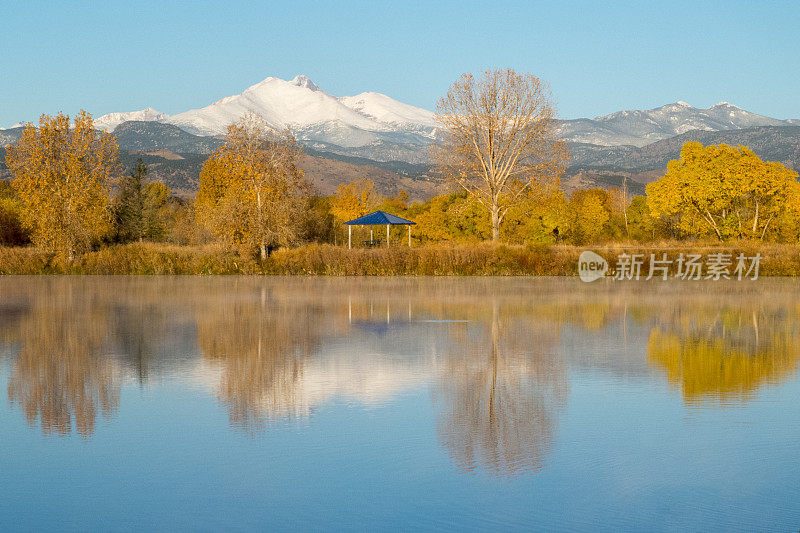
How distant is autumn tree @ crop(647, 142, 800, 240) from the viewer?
54.2 metres

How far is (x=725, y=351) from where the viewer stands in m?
12.7

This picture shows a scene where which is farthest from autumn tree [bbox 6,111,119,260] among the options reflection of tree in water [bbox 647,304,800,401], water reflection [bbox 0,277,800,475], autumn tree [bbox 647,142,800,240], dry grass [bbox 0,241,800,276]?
autumn tree [bbox 647,142,800,240]

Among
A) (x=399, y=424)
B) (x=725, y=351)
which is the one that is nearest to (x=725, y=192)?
(x=725, y=351)

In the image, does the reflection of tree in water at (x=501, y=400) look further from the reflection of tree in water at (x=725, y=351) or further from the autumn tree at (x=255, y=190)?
the autumn tree at (x=255, y=190)

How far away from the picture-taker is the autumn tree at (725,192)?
54.2 metres

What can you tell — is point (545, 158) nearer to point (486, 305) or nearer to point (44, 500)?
point (486, 305)

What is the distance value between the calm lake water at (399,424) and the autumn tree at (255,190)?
2298cm

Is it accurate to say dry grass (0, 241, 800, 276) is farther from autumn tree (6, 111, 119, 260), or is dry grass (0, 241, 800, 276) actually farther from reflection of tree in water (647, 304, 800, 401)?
reflection of tree in water (647, 304, 800, 401)

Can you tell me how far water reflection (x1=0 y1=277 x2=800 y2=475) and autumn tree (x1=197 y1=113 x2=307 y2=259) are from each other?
1609 centimetres

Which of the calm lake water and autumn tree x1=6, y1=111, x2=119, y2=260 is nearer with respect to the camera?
the calm lake water

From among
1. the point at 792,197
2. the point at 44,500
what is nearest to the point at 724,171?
the point at 792,197

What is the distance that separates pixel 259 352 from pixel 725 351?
266 inches

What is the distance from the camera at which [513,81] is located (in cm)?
4912

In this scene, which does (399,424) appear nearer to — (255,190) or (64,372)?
(64,372)
